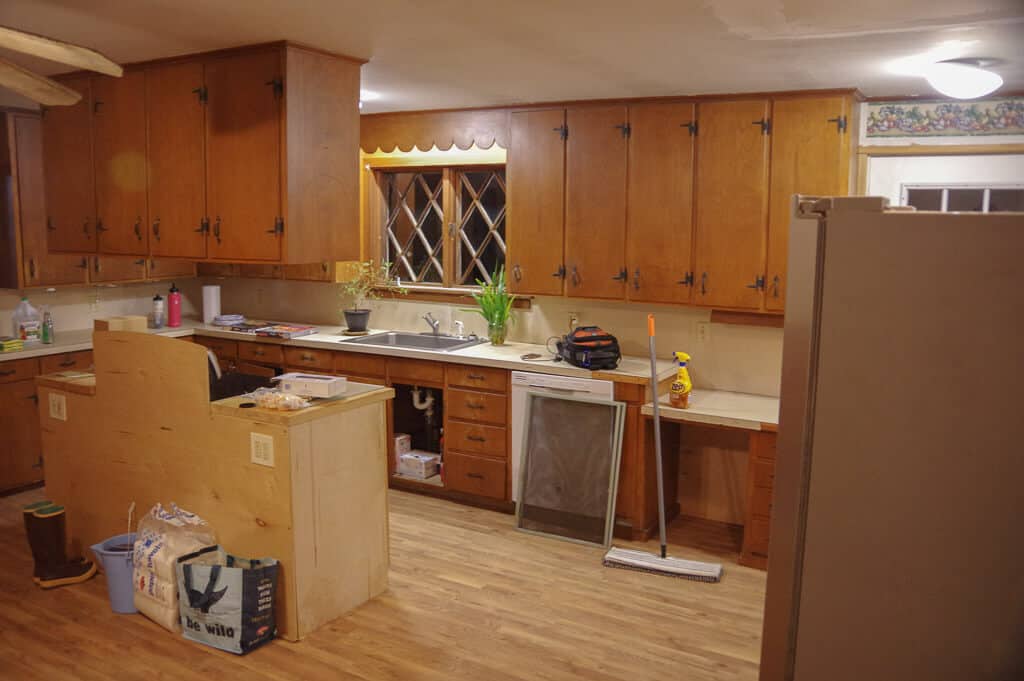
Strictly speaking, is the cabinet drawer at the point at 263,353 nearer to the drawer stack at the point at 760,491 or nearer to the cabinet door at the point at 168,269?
the cabinet door at the point at 168,269

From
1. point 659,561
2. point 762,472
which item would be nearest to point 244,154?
point 659,561

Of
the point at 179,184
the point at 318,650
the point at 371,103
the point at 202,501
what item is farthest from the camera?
the point at 371,103

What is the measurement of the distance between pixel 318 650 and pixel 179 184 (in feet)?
7.96

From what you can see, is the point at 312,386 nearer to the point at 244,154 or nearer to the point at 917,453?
the point at 244,154

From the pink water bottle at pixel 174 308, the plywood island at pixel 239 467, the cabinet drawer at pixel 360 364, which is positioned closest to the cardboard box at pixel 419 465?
the cabinet drawer at pixel 360 364

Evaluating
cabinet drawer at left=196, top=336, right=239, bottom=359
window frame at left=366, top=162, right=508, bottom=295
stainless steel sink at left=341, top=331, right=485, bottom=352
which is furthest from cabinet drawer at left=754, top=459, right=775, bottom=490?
cabinet drawer at left=196, top=336, right=239, bottom=359

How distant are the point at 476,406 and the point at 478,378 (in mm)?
178

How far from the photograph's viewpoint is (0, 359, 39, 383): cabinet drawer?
4.99m

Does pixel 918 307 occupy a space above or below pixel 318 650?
above

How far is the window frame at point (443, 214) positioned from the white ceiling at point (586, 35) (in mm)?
1246

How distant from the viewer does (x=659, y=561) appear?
13.8 ft

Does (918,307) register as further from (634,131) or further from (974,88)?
(634,131)

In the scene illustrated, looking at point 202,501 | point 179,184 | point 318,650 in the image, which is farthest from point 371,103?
point 318,650

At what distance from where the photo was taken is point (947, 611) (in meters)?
1.20
